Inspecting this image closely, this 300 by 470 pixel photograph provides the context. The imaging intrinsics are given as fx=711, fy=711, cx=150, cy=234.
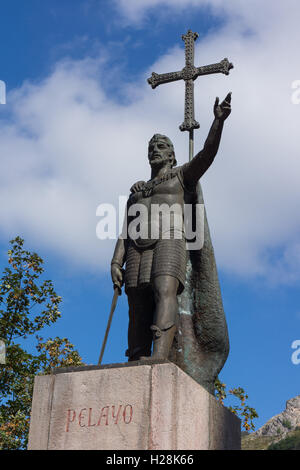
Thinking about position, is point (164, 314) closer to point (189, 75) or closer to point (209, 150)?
point (209, 150)

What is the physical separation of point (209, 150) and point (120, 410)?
9.78ft

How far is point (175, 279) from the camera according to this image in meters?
7.32

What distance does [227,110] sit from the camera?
7516mm

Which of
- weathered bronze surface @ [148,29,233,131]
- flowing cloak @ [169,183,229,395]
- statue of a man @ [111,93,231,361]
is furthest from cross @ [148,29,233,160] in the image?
flowing cloak @ [169,183,229,395]

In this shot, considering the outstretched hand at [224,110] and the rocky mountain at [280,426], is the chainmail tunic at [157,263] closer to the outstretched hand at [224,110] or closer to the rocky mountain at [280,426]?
the outstretched hand at [224,110]

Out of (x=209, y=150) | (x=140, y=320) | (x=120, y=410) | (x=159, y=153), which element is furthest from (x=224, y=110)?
(x=120, y=410)

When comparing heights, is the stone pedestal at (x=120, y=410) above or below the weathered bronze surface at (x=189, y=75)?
below

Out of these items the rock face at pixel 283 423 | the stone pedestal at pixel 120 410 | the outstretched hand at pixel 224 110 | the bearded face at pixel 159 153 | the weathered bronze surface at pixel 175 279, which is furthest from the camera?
the rock face at pixel 283 423

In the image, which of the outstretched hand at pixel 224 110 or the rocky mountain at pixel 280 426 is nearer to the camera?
the outstretched hand at pixel 224 110

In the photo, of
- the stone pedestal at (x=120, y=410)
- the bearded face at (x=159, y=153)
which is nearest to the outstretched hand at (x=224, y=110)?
the bearded face at (x=159, y=153)

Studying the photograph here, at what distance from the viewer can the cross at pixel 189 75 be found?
30.5ft
